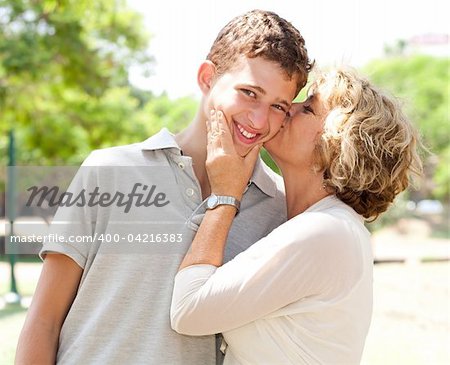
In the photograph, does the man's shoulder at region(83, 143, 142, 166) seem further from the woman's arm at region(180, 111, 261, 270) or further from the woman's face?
the woman's face

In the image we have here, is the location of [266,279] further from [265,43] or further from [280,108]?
[265,43]

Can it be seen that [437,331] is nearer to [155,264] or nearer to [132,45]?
[155,264]

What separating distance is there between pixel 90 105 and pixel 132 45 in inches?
76.3

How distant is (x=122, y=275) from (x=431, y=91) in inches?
1784

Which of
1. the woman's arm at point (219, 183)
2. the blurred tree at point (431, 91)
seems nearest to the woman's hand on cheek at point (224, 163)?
the woman's arm at point (219, 183)

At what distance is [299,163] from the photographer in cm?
225

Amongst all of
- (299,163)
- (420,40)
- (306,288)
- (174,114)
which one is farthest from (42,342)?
(420,40)

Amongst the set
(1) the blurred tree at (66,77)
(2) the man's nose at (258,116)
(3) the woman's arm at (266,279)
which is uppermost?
(2) the man's nose at (258,116)

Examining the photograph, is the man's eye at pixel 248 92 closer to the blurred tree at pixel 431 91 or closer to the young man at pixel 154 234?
the young man at pixel 154 234

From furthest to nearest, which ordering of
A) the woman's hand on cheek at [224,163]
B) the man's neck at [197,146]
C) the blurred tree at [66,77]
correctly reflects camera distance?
the blurred tree at [66,77] → the man's neck at [197,146] → the woman's hand on cheek at [224,163]

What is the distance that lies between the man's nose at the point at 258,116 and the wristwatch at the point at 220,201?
0.23 metres

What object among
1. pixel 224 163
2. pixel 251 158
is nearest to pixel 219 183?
pixel 224 163

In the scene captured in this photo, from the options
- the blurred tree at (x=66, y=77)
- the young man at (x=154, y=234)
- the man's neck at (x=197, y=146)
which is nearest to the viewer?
the young man at (x=154, y=234)

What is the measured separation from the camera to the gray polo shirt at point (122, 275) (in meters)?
2.03
